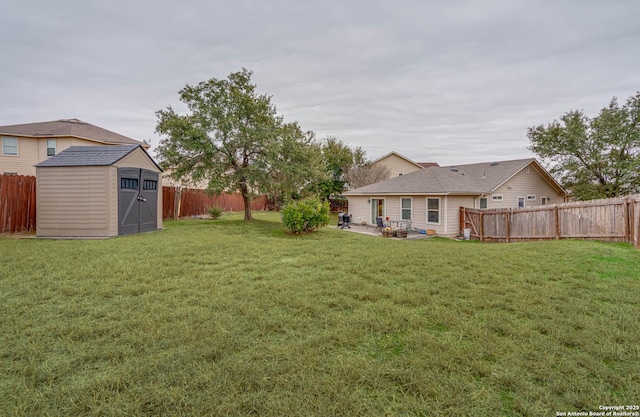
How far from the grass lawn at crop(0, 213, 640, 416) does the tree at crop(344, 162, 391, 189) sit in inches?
787

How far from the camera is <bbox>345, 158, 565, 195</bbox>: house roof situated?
49.4ft

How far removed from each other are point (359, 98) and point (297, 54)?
5.76 metres

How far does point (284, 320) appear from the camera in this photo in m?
3.42

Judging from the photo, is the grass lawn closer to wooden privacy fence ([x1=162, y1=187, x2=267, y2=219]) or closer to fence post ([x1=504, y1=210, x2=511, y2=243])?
fence post ([x1=504, y1=210, x2=511, y2=243])

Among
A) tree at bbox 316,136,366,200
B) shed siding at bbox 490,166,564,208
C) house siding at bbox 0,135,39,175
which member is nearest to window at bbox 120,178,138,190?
house siding at bbox 0,135,39,175

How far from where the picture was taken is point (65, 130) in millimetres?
18875

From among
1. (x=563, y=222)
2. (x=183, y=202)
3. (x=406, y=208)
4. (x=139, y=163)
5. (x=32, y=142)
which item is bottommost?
(x=563, y=222)

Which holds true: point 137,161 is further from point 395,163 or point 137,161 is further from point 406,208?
point 395,163

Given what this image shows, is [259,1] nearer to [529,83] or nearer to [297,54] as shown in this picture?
[297,54]

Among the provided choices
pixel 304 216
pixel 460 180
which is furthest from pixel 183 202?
pixel 460 180

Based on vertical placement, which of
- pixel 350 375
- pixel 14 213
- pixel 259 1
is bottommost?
pixel 350 375

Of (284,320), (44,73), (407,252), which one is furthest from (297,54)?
(284,320)

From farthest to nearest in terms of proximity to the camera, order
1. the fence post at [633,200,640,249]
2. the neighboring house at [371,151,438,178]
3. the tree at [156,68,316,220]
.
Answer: the neighboring house at [371,151,438,178] < the tree at [156,68,316,220] < the fence post at [633,200,640,249]

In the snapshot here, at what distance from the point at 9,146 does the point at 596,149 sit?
122ft
